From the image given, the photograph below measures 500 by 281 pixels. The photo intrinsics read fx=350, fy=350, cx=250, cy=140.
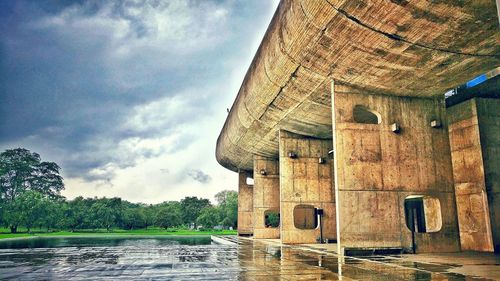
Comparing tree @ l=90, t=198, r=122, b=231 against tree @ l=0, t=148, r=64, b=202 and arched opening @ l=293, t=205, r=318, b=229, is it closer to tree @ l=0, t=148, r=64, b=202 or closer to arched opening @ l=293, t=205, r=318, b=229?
tree @ l=0, t=148, r=64, b=202

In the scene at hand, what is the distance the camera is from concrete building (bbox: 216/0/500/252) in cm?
973

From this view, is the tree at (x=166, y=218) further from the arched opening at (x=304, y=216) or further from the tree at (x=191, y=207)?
the arched opening at (x=304, y=216)

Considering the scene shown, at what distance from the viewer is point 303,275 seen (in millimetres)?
7312

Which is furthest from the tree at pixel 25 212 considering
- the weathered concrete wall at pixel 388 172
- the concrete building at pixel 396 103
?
the weathered concrete wall at pixel 388 172

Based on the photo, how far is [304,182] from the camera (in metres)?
21.5

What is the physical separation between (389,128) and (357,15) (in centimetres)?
569

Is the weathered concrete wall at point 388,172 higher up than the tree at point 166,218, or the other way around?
the weathered concrete wall at point 388,172

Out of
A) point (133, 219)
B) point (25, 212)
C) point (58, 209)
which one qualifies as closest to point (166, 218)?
point (133, 219)

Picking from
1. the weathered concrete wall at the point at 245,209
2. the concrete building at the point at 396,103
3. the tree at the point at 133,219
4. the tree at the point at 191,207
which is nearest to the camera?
the concrete building at the point at 396,103

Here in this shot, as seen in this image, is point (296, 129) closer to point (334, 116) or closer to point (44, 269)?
point (334, 116)

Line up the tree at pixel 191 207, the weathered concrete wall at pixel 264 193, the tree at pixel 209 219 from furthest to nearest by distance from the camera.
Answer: the tree at pixel 191 207
the tree at pixel 209 219
the weathered concrete wall at pixel 264 193

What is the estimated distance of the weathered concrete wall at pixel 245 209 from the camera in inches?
1436

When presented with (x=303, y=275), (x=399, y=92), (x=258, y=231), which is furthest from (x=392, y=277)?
(x=258, y=231)

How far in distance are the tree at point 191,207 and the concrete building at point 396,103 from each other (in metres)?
59.4
